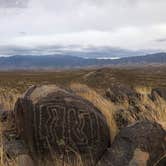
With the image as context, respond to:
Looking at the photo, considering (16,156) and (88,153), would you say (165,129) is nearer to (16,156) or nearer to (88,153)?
(88,153)

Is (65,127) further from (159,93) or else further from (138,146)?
(159,93)

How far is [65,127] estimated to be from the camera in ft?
23.9

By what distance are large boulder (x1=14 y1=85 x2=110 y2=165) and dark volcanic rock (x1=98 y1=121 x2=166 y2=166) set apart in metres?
0.39

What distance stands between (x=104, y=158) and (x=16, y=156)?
1390 millimetres

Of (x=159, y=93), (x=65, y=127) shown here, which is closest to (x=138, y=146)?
(x=65, y=127)

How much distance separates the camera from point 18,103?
317 inches

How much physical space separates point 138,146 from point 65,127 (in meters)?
1.30

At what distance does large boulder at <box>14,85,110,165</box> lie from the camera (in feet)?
23.7

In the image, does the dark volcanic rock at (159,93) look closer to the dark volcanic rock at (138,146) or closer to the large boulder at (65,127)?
the large boulder at (65,127)

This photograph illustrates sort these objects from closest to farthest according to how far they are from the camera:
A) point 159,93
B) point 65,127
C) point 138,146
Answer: point 138,146, point 65,127, point 159,93

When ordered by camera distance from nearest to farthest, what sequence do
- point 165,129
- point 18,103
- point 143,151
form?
1. point 143,151
2. point 165,129
3. point 18,103

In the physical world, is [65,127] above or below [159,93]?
above

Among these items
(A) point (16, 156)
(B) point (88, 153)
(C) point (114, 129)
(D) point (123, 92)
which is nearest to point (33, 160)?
(A) point (16, 156)

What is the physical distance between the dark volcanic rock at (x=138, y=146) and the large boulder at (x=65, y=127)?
386 mm
